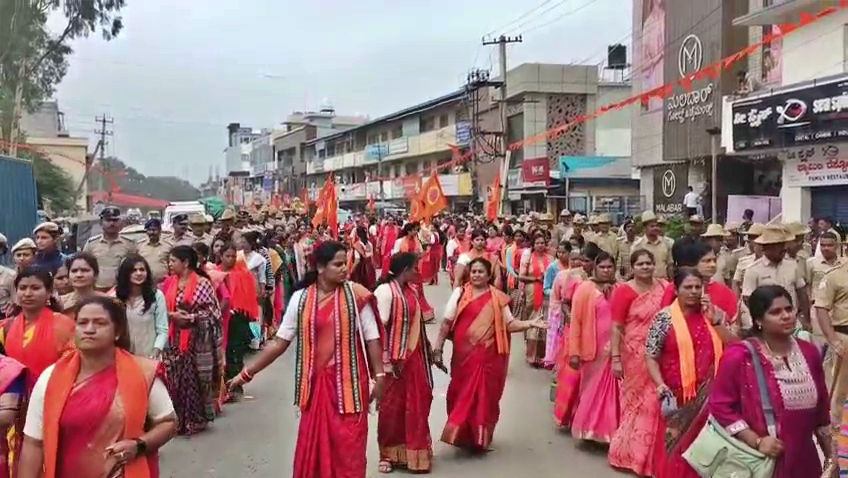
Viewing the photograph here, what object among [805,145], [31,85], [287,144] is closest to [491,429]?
[805,145]

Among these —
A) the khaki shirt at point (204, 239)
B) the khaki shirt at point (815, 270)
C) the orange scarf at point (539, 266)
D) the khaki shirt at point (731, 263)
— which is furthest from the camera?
the orange scarf at point (539, 266)

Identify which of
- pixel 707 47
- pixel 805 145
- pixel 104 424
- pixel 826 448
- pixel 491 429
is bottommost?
pixel 491 429

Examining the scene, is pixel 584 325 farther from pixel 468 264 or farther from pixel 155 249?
pixel 155 249

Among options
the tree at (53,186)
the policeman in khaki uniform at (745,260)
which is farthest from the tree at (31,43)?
the policeman in khaki uniform at (745,260)

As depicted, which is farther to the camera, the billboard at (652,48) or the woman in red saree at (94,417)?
the billboard at (652,48)

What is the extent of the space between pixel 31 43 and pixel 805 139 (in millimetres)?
24242

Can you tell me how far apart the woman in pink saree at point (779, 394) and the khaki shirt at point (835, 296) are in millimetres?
3388

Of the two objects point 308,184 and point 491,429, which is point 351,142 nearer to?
point 308,184

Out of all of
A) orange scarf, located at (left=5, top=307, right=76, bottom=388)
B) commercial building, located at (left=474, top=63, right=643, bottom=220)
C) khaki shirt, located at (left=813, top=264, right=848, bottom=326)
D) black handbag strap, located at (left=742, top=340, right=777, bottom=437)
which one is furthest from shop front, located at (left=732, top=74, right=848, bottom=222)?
commercial building, located at (left=474, top=63, right=643, bottom=220)

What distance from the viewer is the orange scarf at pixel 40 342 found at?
462 cm

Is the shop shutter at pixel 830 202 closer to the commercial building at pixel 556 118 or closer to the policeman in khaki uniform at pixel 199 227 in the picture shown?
the policeman in khaki uniform at pixel 199 227

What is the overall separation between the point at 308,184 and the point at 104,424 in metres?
71.8

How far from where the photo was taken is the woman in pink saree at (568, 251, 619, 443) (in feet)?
22.0

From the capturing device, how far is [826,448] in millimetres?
3775
